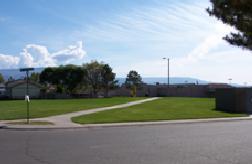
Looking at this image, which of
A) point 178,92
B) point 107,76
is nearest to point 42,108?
point 178,92

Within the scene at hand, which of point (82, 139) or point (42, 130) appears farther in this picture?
point (42, 130)

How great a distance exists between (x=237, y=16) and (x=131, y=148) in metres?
6.63

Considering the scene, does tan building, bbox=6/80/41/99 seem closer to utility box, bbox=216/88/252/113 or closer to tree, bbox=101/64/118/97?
tree, bbox=101/64/118/97

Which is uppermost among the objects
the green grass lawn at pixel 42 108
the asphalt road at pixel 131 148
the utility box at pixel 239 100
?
the utility box at pixel 239 100

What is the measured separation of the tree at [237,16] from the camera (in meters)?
10.2

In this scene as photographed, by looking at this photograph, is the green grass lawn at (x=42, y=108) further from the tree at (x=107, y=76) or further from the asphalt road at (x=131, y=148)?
the tree at (x=107, y=76)

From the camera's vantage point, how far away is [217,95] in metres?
41.7

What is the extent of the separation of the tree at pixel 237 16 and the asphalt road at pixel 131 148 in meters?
3.54

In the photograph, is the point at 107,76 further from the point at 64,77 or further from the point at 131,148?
the point at 131,148

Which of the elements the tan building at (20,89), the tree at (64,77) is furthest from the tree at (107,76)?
the tan building at (20,89)

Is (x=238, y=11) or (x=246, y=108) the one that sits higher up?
(x=238, y=11)

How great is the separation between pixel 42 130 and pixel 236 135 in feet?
30.2

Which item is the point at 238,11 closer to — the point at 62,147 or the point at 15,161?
the point at 15,161

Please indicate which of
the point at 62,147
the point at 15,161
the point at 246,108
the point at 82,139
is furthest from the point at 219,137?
the point at 246,108
